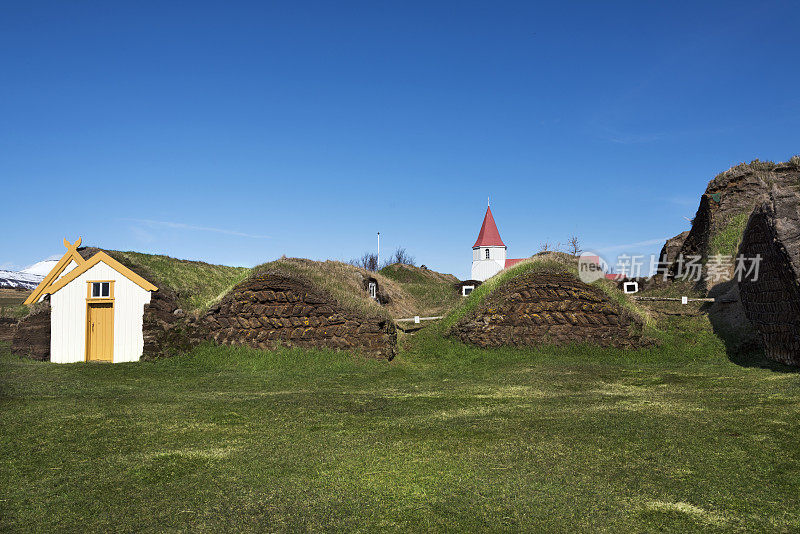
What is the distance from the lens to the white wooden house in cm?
1692

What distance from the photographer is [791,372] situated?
1101cm

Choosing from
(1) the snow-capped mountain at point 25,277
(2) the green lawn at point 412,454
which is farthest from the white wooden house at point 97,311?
(1) the snow-capped mountain at point 25,277

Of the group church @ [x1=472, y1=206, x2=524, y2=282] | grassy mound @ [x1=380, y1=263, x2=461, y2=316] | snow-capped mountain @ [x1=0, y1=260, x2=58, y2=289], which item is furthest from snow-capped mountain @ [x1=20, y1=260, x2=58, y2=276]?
church @ [x1=472, y1=206, x2=524, y2=282]

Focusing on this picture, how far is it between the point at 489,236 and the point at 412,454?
64.1m

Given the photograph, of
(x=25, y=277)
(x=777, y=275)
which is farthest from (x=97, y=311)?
(x=25, y=277)

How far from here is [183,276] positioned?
1998cm

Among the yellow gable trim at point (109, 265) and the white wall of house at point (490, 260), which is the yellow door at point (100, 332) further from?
the white wall of house at point (490, 260)

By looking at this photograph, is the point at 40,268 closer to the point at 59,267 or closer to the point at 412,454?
the point at 59,267

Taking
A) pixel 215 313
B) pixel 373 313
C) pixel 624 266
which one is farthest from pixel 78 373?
pixel 624 266

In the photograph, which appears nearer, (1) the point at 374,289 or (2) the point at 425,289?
(1) the point at 374,289

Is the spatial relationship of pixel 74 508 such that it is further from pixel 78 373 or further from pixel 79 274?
pixel 79 274

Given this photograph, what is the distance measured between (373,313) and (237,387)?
520 cm

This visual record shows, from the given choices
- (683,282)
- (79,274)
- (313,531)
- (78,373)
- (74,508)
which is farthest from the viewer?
(683,282)

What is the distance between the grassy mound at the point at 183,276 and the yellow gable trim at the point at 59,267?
28cm
